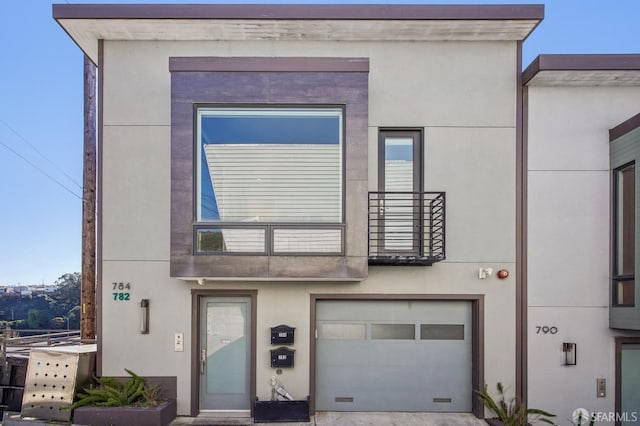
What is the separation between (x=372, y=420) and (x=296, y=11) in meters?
6.08

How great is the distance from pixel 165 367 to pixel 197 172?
296 cm

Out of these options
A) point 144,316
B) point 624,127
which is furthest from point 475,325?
point 144,316

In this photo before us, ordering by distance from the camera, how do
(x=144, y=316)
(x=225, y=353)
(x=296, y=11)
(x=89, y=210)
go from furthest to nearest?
(x=89, y=210)
(x=225, y=353)
(x=144, y=316)
(x=296, y=11)

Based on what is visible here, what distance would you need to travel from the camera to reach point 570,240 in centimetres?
711

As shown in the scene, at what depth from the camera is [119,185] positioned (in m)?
7.10

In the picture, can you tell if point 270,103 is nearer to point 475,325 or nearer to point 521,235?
point 521,235

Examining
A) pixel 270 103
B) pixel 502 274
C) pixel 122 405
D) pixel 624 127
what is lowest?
pixel 122 405

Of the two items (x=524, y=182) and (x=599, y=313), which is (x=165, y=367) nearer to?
(x=524, y=182)

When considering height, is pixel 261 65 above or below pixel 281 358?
above

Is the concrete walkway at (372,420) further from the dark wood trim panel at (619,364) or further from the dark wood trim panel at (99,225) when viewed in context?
the dark wood trim panel at (619,364)

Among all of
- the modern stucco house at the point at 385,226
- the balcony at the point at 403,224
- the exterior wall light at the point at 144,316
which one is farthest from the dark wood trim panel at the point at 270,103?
the exterior wall light at the point at 144,316

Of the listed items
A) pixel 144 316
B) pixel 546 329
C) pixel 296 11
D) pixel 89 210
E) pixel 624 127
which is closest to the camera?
pixel 296 11

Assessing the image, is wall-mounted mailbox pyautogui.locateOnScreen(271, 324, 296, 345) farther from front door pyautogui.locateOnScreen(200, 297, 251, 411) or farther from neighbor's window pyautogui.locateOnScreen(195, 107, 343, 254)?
neighbor's window pyautogui.locateOnScreen(195, 107, 343, 254)

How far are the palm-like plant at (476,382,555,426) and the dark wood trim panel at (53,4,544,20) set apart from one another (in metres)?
5.46
